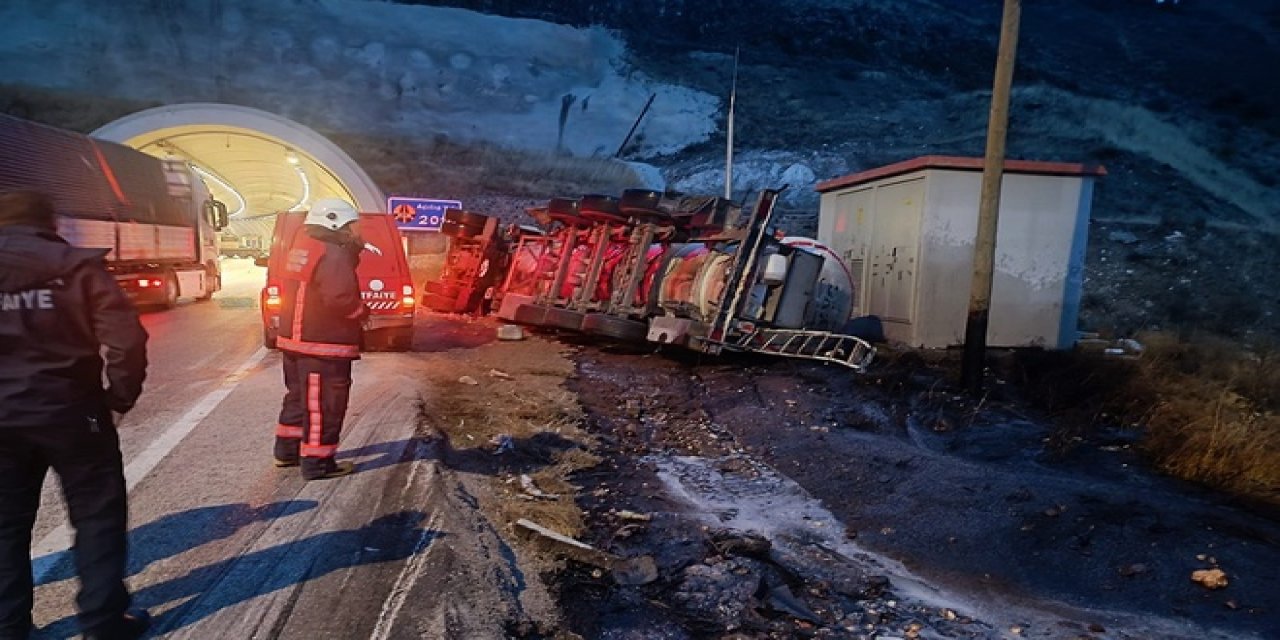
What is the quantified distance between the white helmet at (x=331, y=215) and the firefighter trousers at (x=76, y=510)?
82.9 inches

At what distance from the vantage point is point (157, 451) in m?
5.12

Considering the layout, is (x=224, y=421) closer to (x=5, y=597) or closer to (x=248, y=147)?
(x=5, y=597)

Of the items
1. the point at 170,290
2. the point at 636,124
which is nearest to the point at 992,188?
the point at 170,290

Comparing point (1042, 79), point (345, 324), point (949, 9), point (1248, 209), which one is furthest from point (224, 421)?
point (949, 9)

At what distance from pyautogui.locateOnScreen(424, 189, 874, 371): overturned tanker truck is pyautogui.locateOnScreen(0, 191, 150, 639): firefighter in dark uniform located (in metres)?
7.18

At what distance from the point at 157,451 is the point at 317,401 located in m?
1.66

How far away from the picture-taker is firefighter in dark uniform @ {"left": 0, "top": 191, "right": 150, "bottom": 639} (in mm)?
2447

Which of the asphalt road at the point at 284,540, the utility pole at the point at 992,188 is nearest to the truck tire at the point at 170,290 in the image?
the asphalt road at the point at 284,540

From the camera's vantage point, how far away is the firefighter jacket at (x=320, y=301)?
4.34 metres

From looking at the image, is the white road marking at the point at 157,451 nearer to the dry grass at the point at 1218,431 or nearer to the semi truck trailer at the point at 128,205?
the semi truck trailer at the point at 128,205

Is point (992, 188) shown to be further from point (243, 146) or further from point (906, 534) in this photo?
point (243, 146)

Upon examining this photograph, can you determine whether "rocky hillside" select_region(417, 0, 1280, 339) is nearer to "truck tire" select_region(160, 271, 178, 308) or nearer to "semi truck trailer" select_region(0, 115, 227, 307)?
"semi truck trailer" select_region(0, 115, 227, 307)

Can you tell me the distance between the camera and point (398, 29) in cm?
3859

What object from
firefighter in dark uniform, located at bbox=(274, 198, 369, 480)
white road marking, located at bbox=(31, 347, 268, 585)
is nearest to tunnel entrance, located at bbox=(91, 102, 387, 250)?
white road marking, located at bbox=(31, 347, 268, 585)
